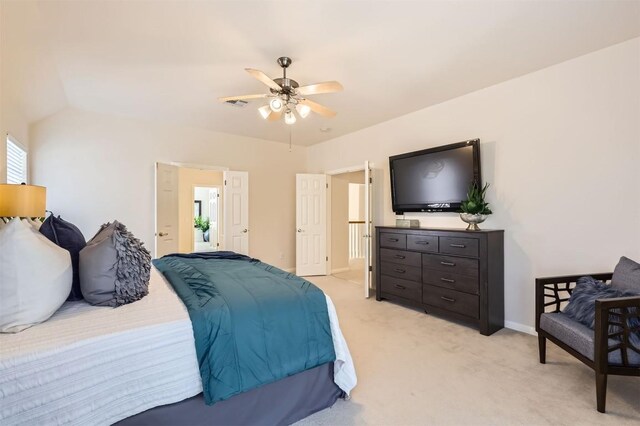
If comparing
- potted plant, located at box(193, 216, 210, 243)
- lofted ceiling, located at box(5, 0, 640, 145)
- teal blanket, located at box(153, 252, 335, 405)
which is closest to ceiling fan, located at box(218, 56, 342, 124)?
lofted ceiling, located at box(5, 0, 640, 145)

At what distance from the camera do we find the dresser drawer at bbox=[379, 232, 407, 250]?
3.78 m

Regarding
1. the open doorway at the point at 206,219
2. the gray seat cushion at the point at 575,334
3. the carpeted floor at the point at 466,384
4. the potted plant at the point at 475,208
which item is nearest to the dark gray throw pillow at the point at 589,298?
the gray seat cushion at the point at 575,334

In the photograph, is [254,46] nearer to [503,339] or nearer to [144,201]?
[144,201]

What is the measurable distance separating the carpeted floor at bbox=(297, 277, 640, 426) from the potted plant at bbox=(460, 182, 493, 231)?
117 cm

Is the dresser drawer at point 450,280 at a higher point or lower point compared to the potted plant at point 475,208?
lower

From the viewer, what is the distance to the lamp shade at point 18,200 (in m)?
2.12

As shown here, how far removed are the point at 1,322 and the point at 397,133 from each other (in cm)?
440

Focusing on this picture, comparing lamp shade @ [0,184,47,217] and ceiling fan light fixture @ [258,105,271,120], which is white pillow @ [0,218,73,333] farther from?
ceiling fan light fixture @ [258,105,271,120]

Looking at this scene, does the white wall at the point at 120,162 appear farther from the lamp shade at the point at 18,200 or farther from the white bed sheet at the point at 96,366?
the white bed sheet at the point at 96,366

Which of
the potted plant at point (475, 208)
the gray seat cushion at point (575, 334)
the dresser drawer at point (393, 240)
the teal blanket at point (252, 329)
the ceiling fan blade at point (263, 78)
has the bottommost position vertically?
the gray seat cushion at point (575, 334)

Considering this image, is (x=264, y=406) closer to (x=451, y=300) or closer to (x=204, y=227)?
(x=451, y=300)

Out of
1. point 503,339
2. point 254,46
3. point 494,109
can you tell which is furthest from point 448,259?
point 254,46

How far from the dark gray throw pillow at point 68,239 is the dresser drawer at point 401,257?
326 cm

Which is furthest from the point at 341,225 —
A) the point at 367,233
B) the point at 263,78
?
the point at 263,78
